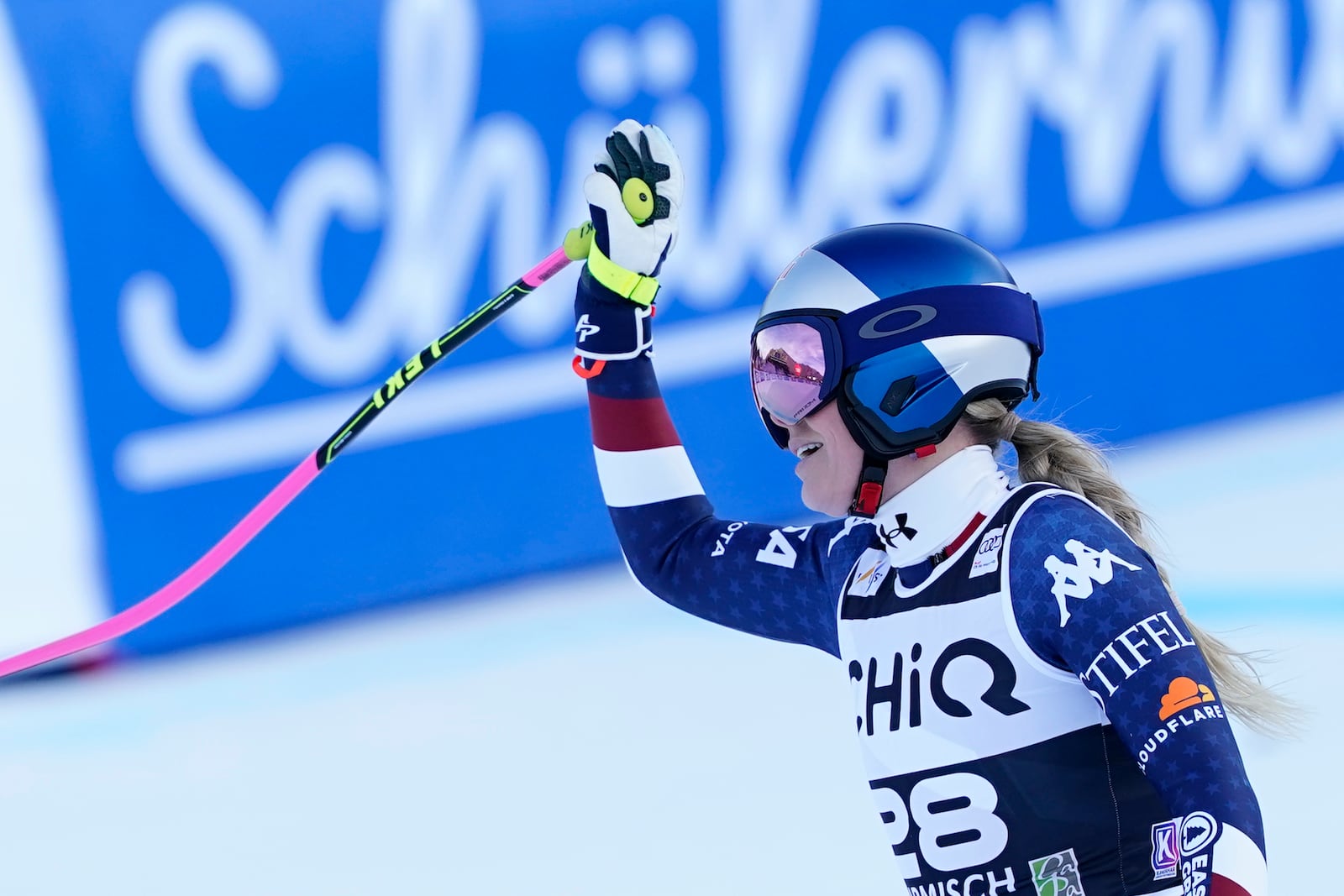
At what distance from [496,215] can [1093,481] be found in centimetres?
443

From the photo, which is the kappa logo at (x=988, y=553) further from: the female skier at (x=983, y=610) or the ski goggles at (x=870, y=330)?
the ski goggles at (x=870, y=330)

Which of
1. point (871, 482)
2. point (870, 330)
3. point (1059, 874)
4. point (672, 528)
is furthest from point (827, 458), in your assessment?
point (1059, 874)

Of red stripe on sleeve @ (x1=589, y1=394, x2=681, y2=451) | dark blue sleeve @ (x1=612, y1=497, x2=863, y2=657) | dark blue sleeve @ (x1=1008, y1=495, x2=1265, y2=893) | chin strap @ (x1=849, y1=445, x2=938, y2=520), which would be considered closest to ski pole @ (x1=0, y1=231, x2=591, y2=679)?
red stripe on sleeve @ (x1=589, y1=394, x2=681, y2=451)

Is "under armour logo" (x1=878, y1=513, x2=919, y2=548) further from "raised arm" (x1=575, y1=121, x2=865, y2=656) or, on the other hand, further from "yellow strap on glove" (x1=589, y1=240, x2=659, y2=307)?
"yellow strap on glove" (x1=589, y1=240, x2=659, y2=307)

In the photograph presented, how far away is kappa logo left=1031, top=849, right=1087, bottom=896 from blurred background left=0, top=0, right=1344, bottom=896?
179cm

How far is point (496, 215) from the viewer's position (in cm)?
621

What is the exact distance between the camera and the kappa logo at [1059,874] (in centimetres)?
186

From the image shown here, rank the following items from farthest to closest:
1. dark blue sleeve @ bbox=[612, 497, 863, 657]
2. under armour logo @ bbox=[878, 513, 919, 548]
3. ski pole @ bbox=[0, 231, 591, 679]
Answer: ski pole @ bbox=[0, 231, 591, 679] → dark blue sleeve @ bbox=[612, 497, 863, 657] → under armour logo @ bbox=[878, 513, 919, 548]

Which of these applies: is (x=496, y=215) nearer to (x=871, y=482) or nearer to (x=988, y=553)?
(x=871, y=482)

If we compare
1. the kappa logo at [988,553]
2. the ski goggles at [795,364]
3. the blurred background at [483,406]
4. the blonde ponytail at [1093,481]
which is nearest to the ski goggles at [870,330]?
the ski goggles at [795,364]

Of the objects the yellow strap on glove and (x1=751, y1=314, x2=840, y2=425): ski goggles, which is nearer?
(x1=751, y1=314, x2=840, y2=425): ski goggles

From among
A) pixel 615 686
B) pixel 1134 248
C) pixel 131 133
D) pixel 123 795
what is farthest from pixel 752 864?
pixel 1134 248

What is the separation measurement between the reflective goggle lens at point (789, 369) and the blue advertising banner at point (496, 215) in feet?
13.1

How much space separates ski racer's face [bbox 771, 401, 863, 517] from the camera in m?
2.02
